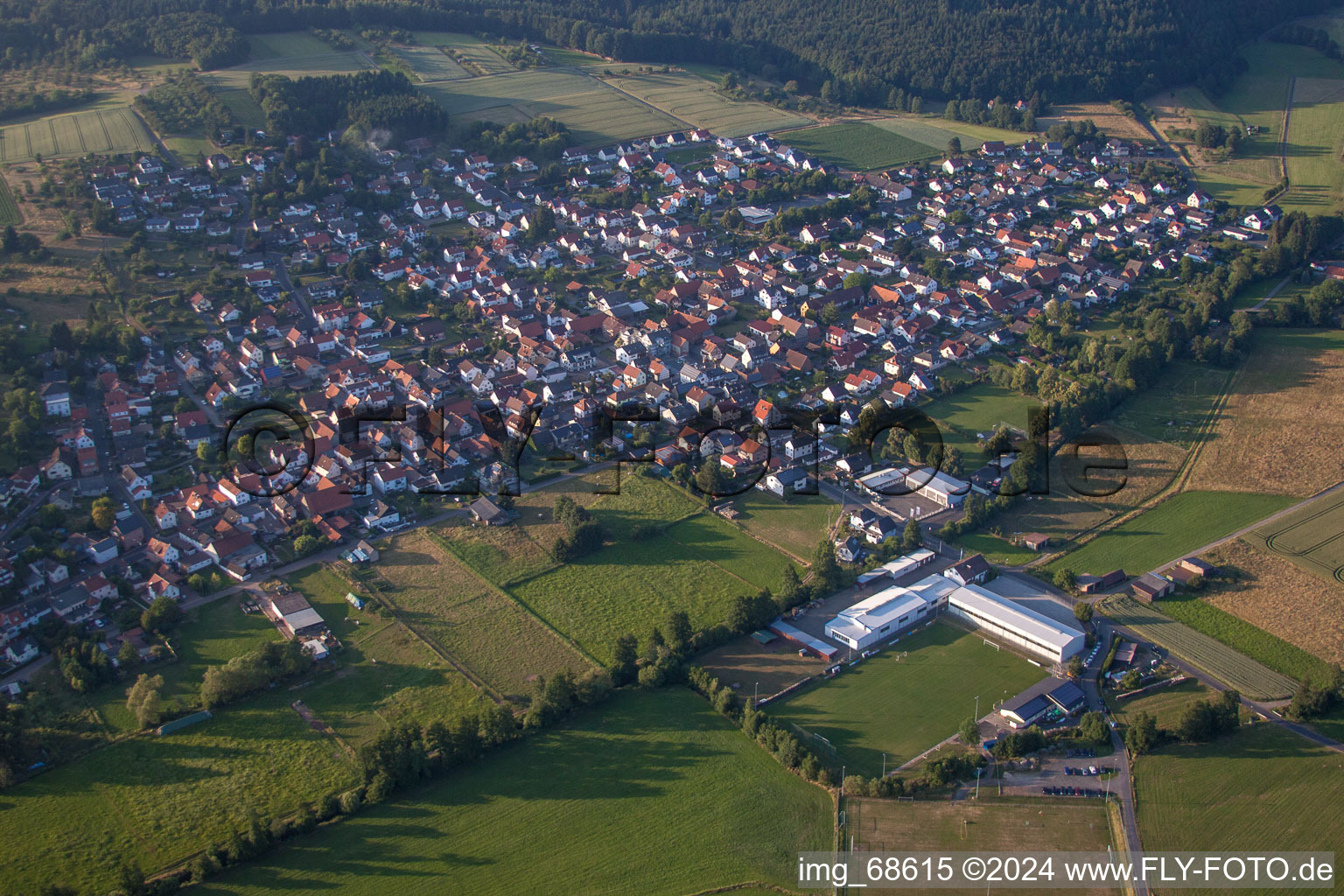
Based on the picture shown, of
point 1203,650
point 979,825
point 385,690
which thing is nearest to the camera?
point 979,825

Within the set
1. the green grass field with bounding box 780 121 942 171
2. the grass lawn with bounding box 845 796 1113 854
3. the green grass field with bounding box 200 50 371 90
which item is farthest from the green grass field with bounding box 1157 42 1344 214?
the green grass field with bounding box 200 50 371 90

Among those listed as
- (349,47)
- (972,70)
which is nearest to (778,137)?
(972,70)

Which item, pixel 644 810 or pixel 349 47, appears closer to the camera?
pixel 644 810

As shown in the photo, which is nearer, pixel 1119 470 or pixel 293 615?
pixel 293 615

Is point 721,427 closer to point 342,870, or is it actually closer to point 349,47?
point 342,870

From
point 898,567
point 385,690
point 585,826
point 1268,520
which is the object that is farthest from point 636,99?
point 585,826

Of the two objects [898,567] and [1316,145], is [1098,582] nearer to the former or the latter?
[898,567]

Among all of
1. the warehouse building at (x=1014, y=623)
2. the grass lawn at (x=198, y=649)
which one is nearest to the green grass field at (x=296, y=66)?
the grass lawn at (x=198, y=649)
